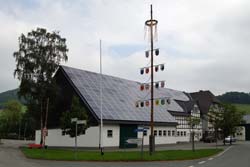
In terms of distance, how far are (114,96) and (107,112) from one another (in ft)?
20.3

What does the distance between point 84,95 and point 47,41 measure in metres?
8.64

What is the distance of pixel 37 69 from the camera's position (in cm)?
4819

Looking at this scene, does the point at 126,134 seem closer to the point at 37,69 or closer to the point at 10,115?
the point at 37,69

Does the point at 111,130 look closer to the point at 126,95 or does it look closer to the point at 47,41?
the point at 126,95

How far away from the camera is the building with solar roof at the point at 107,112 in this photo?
1801 inches

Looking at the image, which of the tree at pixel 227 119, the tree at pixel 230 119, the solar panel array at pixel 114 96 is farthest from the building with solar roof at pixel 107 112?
the tree at pixel 230 119

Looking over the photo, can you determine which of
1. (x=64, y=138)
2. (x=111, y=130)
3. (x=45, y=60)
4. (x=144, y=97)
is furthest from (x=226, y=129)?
(x=45, y=60)

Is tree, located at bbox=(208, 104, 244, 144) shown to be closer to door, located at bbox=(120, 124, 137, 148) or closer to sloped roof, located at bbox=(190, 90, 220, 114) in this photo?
door, located at bbox=(120, 124, 137, 148)

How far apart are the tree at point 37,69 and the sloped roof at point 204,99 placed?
4542 cm

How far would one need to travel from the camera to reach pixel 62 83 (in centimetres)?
5006

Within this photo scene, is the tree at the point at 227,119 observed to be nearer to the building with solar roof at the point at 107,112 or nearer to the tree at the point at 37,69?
the building with solar roof at the point at 107,112

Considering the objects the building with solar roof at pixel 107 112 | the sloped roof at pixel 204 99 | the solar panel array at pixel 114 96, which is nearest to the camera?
the building with solar roof at pixel 107 112

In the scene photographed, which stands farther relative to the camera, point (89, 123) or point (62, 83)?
point (62, 83)

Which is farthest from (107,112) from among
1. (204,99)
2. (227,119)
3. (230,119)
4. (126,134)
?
(204,99)
